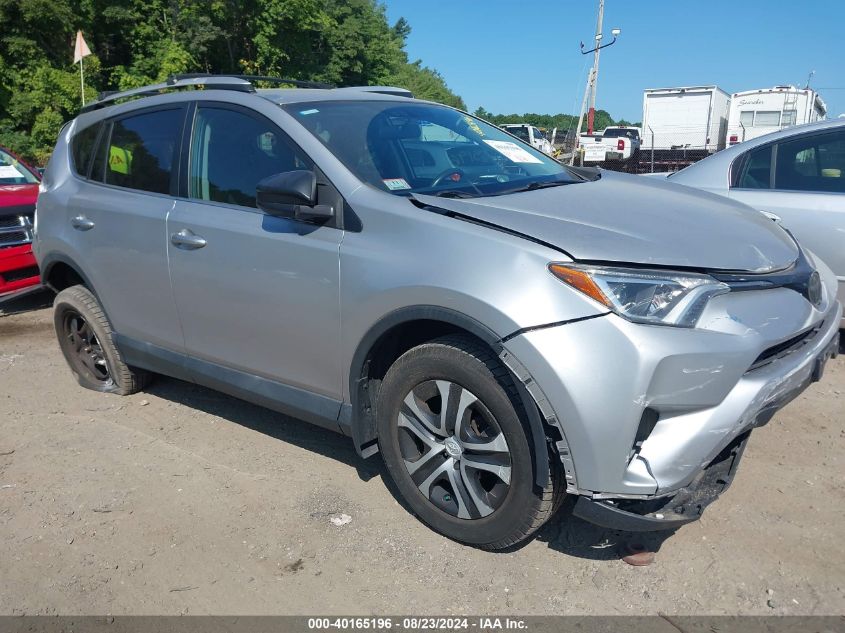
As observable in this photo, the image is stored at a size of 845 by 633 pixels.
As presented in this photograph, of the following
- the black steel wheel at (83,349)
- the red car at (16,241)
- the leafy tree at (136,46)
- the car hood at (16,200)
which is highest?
the leafy tree at (136,46)

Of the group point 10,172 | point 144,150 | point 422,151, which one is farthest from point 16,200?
point 422,151

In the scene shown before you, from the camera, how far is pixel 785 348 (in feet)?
8.61

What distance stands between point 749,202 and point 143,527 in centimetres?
424

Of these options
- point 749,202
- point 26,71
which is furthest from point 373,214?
point 26,71

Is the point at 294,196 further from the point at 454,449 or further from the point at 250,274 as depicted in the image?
the point at 454,449

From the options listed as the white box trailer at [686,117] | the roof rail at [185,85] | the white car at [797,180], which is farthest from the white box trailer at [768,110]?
the roof rail at [185,85]

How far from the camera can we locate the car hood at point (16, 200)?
657 centimetres

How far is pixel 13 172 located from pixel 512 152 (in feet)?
19.9

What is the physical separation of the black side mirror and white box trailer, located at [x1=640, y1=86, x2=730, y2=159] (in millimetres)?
24412

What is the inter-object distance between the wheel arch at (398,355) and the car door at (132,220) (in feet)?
4.16

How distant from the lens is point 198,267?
3443mm

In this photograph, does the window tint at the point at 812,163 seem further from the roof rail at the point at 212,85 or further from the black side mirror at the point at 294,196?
the black side mirror at the point at 294,196

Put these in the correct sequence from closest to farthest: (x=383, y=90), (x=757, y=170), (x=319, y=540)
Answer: (x=319, y=540) < (x=383, y=90) < (x=757, y=170)

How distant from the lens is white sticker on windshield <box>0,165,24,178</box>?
24.2 ft
